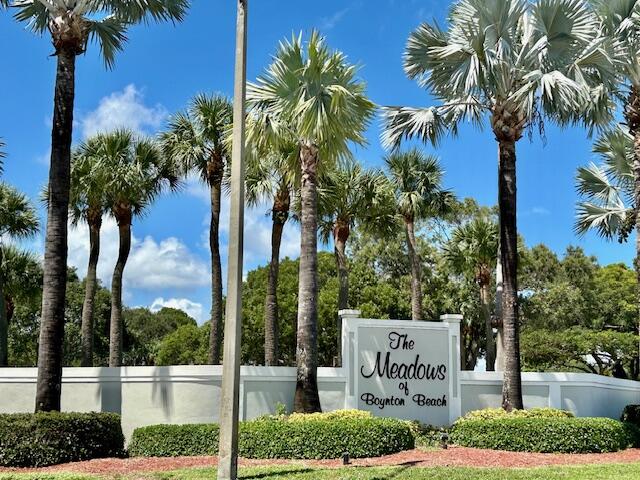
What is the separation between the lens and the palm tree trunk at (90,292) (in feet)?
74.7

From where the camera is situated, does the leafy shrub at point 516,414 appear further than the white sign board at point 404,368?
No

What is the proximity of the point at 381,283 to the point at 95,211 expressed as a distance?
62.1 feet

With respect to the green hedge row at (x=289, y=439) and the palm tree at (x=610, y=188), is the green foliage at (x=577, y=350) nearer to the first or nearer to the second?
the palm tree at (x=610, y=188)

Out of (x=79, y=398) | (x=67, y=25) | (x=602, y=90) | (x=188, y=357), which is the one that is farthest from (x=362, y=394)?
(x=188, y=357)

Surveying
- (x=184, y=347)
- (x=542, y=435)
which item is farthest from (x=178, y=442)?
(x=184, y=347)

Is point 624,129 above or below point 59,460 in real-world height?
above

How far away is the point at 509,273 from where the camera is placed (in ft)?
56.5

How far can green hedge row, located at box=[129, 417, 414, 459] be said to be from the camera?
13750 mm

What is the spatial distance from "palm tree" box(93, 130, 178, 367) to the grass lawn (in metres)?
11.3

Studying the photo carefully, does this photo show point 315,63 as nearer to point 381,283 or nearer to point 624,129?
point 624,129

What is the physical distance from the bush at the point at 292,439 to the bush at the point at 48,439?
1127mm

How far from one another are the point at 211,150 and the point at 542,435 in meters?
12.9

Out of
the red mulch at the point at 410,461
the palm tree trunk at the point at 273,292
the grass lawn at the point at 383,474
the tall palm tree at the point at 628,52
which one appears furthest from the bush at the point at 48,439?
the tall palm tree at the point at 628,52

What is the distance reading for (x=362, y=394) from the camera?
18094 mm
